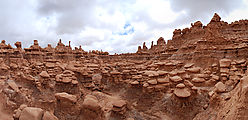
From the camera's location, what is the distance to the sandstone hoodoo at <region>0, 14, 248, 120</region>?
21.3ft

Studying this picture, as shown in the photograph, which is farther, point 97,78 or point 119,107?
point 97,78

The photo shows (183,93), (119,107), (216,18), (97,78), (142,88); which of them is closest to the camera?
(183,93)

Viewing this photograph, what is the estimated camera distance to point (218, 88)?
273 inches

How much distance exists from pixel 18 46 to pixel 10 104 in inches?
369

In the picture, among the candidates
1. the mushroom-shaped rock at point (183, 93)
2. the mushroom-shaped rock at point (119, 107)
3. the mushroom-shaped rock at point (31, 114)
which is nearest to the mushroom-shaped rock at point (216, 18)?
the mushroom-shaped rock at point (183, 93)

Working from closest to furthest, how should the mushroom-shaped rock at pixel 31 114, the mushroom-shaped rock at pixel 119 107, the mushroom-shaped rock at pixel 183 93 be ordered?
1. the mushroom-shaped rock at pixel 31 114
2. the mushroom-shaped rock at pixel 183 93
3. the mushroom-shaped rock at pixel 119 107

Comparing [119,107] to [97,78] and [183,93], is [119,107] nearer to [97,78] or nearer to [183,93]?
[183,93]

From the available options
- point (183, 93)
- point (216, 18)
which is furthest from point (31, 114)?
point (216, 18)

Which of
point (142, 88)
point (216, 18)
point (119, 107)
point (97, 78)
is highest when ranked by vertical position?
point (216, 18)

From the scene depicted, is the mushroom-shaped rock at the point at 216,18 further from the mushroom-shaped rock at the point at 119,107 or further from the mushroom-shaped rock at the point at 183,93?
the mushroom-shaped rock at the point at 119,107

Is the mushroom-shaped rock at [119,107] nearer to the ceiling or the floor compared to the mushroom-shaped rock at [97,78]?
nearer to the floor

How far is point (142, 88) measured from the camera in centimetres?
1049

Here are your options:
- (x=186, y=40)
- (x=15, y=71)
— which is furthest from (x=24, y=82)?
(x=186, y=40)

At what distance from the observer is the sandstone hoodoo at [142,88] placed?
6.50m
